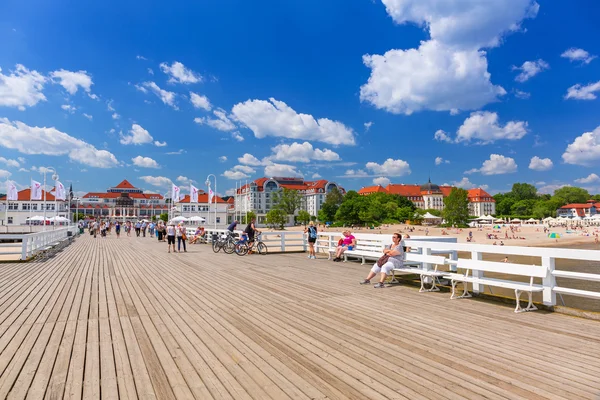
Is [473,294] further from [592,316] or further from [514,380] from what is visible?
[514,380]

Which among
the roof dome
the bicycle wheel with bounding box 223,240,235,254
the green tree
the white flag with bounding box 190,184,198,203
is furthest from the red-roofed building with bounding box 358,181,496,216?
the bicycle wheel with bounding box 223,240,235,254

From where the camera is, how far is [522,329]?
205 inches

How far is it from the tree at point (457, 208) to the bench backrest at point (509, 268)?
9470 cm

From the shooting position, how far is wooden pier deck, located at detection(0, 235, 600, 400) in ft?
11.1

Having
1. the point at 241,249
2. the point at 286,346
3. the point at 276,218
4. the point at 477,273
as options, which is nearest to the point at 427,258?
the point at 477,273

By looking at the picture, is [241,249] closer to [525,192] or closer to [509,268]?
[509,268]

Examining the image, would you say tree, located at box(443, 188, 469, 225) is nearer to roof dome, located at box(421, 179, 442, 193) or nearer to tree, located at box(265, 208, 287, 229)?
tree, located at box(265, 208, 287, 229)

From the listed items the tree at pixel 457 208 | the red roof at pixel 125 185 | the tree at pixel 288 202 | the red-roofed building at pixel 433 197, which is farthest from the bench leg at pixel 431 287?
the red roof at pixel 125 185

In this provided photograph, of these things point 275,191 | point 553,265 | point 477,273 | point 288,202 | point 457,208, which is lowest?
point 477,273

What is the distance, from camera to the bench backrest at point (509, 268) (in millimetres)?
6145

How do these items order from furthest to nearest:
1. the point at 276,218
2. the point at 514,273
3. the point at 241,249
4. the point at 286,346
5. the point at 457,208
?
the point at 457,208
the point at 276,218
the point at 241,249
the point at 514,273
the point at 286,346

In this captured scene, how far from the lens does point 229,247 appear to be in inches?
691

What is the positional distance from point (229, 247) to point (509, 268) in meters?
12.9

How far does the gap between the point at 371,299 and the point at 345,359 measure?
10.7ft
